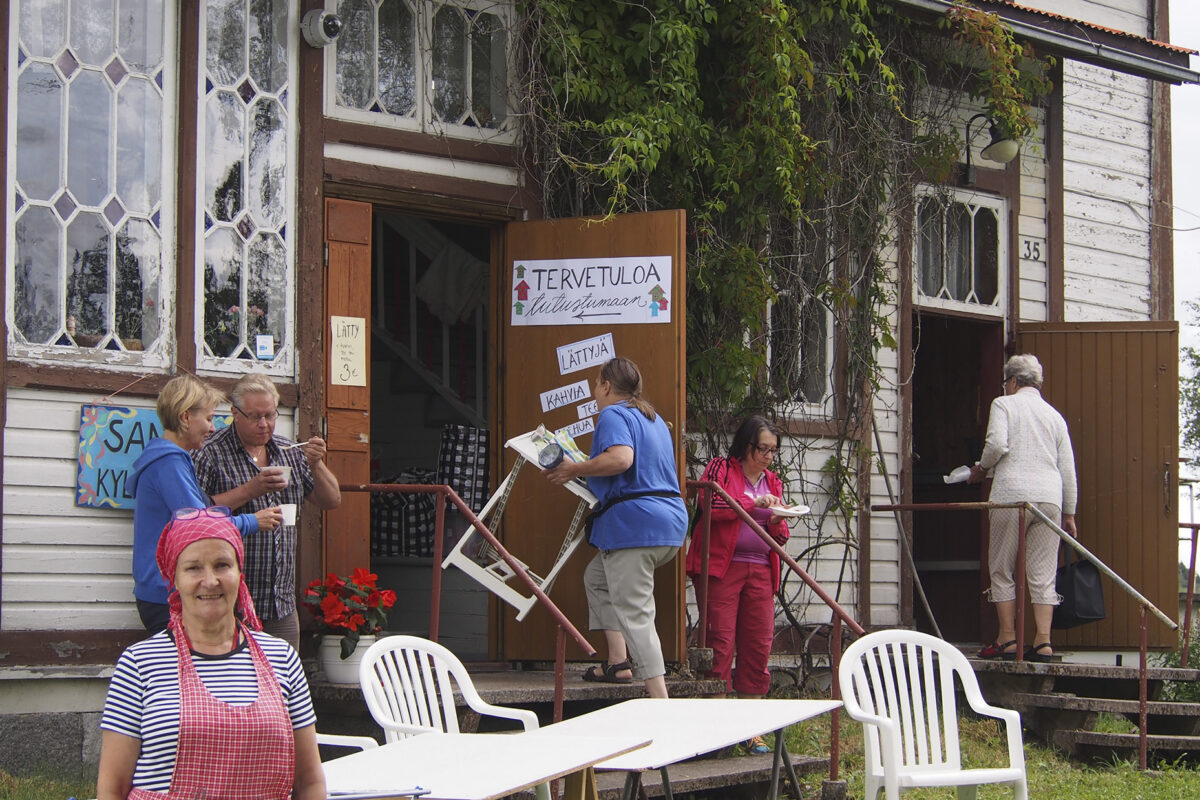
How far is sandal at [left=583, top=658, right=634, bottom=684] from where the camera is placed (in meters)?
6.31

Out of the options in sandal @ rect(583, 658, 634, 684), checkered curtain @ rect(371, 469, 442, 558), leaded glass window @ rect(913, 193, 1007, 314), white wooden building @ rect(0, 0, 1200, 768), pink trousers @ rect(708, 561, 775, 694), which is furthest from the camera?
leaded glass window @ rect(913, 193, 1007, 314)

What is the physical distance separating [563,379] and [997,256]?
12.2ft

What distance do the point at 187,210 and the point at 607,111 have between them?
2191 mm

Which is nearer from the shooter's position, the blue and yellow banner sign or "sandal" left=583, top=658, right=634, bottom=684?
the blue and yellow banner sign

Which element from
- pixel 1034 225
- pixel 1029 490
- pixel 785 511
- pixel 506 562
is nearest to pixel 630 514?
pixel 506 562

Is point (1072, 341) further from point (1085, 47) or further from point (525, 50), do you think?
point (525, 50)

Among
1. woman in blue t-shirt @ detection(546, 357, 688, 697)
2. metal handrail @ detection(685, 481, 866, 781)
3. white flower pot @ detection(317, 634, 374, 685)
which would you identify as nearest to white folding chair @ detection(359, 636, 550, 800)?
white flower pot @ detection(317, 634, 374, 685)

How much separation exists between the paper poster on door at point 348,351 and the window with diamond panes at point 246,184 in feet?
0.74

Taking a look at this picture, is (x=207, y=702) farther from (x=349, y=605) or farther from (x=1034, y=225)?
(x=1034, y=225)

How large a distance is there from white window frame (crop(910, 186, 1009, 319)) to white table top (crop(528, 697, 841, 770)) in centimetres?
510

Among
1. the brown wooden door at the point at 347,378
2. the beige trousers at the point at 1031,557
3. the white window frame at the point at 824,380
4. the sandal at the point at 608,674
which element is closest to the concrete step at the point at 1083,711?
the beige trousers at the point at 1031,557

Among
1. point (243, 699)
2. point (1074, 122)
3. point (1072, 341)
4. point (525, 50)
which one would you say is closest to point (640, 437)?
point (525, 50)

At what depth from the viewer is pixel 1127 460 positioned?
8883 millimetres

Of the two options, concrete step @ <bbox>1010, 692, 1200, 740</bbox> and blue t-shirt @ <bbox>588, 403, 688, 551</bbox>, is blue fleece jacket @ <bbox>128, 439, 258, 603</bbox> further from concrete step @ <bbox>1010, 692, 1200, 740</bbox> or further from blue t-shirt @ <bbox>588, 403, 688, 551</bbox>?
concrete step @ <bbox>1010, 692, 1200, 740</bbox>
